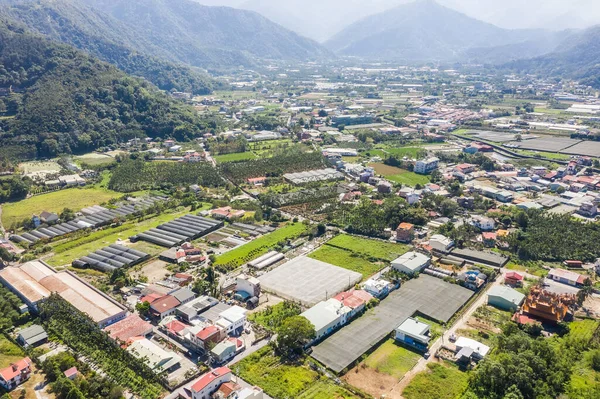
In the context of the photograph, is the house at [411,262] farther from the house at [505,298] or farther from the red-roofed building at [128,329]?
the red-roofed building at [128,329]

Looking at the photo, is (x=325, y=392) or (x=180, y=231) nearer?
(x=325, y=392)

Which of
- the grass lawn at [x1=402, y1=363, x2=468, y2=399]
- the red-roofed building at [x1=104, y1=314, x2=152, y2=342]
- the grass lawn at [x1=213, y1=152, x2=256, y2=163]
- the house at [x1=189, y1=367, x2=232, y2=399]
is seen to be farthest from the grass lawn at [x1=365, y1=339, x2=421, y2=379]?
the grass lawn at [x1=213, y1=152, x2=256, y2=163]

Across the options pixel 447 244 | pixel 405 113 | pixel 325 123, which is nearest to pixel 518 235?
pixel 447 244

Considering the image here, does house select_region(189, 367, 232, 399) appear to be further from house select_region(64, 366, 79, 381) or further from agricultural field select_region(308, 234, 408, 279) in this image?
agricultural field select_region(308, 234, 408, 279)

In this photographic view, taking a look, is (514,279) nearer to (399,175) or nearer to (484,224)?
(484,224)

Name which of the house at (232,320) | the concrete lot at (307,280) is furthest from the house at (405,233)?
the house at (232,320)

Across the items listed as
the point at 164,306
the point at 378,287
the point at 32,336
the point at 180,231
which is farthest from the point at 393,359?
the point at 180,231
